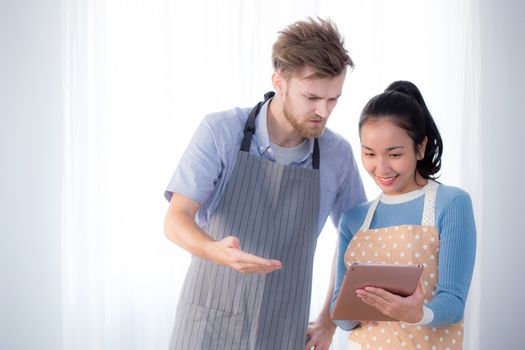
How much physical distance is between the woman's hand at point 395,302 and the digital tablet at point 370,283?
1 cm

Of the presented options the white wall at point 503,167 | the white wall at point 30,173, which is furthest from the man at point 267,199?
the white wall at point 503,167

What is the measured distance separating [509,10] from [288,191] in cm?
273

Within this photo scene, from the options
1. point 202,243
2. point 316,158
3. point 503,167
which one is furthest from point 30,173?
point 503,167

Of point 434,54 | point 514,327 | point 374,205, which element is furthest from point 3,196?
point 514,327

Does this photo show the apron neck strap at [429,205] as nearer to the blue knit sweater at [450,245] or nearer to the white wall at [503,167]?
the blue knit sweater at [450,245]

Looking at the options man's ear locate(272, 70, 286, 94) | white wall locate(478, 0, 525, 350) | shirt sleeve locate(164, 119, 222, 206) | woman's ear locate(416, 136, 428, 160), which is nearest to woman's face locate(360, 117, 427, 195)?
woman's ear locate(416, 136, 428, 160)

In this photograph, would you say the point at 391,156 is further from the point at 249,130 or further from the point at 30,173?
the point at 30,173

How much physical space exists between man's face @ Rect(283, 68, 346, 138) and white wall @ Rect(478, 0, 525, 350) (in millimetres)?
2349

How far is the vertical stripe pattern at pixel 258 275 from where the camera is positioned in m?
1.65

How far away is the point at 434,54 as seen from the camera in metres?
3.64

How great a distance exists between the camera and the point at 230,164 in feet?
5.75

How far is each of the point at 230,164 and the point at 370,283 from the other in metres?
0.54

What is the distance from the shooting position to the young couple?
1567 mm

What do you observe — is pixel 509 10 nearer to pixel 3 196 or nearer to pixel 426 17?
pixel 426 17
